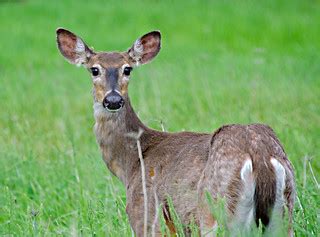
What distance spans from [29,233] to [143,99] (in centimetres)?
622

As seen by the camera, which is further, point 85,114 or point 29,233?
point 85,114

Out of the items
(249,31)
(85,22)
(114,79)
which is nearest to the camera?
(114,79)

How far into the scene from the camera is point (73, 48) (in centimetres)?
631

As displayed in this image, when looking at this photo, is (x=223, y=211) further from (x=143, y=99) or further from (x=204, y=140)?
(x=143, y=99)

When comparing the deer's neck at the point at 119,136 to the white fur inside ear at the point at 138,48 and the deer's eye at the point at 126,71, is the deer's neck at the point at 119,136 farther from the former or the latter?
the white fur inside ear at the point at 138,48

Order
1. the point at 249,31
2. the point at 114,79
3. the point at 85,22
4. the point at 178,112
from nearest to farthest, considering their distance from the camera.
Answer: the point at 114,79 → the point at 178,112 → the point at 249,31 → the point at 85,22

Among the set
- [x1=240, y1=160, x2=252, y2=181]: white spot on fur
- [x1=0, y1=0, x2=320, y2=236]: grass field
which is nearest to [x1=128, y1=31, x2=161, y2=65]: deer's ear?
[x1=0, y1=0, x2=320, y2=236]: grass field

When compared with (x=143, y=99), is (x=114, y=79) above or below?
above

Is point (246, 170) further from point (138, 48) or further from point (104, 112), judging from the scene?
point (138, 48)

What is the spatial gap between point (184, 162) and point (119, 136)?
922 mm

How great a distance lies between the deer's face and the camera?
18.6 ft

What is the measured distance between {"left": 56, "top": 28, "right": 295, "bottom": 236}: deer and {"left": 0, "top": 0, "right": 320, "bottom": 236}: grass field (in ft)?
0.99

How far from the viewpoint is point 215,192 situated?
4348mm

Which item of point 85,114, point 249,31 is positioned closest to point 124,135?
point 85,114
